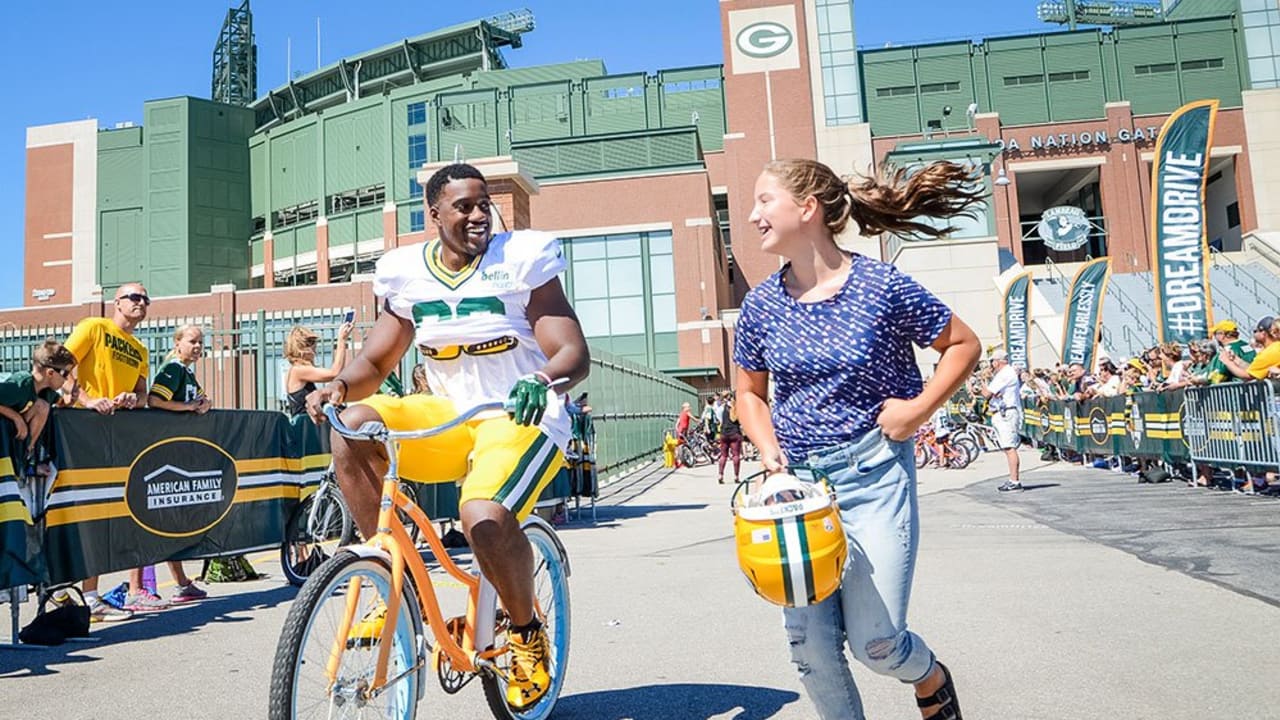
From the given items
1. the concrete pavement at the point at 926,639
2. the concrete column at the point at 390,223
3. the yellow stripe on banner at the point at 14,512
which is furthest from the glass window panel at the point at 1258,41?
the yellow stripe on banner at the point at 14,512

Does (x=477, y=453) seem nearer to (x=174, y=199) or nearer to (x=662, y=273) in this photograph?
(x=662, y=273)

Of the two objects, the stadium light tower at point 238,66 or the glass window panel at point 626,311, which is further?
the stadium light tower at point 238,66

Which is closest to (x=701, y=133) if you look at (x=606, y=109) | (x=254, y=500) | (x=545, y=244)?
(x=606, y=109)

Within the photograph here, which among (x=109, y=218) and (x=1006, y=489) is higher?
(x=109, y=218)

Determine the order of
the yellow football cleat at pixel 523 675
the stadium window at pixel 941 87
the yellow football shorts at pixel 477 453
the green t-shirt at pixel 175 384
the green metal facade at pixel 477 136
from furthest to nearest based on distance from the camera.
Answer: the stadium window at pixel 941 87, the green metal facade at pixel 477 136, the green t-shirt at pixel 175 384, the yellow football cleat at pixel 523 675, the yellow football shorts at pixel 477 453

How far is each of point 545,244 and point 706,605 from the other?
3466 millimetres

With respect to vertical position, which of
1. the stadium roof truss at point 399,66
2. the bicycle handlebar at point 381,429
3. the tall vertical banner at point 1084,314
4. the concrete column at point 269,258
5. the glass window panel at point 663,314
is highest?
the stadium roof truss at point 399,66

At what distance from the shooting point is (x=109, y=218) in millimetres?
69438

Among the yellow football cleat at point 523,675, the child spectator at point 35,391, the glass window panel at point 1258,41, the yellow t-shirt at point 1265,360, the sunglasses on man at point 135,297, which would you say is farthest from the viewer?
the glass window panel at point 1258,41

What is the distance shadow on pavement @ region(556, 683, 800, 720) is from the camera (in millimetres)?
3988

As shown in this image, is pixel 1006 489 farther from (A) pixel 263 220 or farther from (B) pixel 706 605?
(A) pixel 263 220

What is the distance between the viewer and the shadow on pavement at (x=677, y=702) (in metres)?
3.99

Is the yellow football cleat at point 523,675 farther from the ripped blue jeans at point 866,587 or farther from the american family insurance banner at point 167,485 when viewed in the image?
the american family insurance banner at point 167,485

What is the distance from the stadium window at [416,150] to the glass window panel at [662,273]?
22109 millimetres
